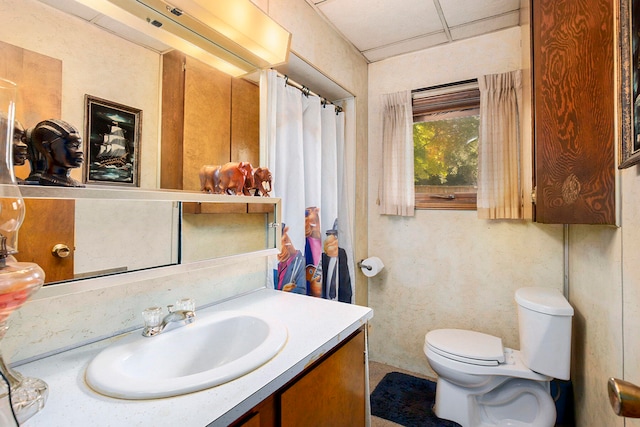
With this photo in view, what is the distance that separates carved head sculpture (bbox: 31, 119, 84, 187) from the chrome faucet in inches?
17.3

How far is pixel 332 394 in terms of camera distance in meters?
0.96

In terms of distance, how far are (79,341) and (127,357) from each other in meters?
0.18

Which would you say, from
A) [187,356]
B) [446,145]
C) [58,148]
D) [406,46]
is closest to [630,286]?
[187,356]

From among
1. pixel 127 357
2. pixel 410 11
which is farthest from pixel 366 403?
pixel 410 11

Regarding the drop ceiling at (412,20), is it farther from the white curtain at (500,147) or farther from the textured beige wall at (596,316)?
the textured beige wall at (596,316)

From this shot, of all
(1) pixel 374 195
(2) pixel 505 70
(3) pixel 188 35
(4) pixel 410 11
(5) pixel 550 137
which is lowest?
(1) pixel 374 195

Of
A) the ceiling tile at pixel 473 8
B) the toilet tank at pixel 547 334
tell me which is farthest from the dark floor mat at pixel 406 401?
the ceiling tile at pixel 473 8

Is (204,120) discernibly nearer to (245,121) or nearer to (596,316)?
(245,121)

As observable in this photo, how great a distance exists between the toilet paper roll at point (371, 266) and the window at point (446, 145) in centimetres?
51

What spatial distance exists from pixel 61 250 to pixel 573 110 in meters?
1.70

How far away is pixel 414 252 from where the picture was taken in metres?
2.26

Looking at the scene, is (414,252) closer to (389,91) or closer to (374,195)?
(374,195)

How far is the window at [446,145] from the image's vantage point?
6.88ft

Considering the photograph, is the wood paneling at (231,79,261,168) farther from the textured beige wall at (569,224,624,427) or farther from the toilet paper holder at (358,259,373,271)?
the textured beige wall at (569,224,624,427)
